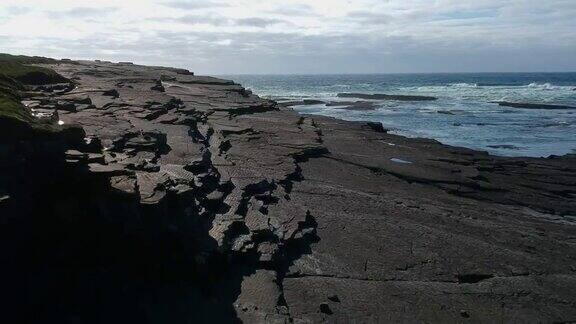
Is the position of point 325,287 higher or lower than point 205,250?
lower

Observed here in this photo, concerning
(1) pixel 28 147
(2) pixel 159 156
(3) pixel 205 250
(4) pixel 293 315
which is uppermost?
(1) pixel 28 147

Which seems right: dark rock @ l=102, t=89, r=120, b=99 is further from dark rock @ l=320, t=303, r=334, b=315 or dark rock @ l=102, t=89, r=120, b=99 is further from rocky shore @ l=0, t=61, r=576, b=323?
dark rock @ l=320, t=303, r=334, b=315

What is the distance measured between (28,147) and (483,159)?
18.3 meters

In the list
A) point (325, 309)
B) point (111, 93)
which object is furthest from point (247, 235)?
point (111, 93)

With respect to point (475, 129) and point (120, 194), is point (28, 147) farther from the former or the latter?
point (475, 129)

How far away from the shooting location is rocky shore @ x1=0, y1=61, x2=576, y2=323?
845 centimetres

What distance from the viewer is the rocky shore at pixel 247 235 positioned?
845 cm

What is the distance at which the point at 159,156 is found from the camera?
1365 cm

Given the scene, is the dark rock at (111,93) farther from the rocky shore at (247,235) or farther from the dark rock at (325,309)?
the dark rock at (325,309)

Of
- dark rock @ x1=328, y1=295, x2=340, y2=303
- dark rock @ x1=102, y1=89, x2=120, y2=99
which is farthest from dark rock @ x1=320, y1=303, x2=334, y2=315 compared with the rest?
dark rock @ x1=102, y1=89, x2=120, y2=99

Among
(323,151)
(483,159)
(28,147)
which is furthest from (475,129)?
(28,147)

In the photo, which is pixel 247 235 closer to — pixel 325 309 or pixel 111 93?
pixel 325 309

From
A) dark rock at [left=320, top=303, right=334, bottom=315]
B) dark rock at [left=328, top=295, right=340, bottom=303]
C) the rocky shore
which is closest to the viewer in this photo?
the rocky shore

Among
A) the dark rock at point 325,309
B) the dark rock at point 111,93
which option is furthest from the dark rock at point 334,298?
the dark rock at point 111,93
